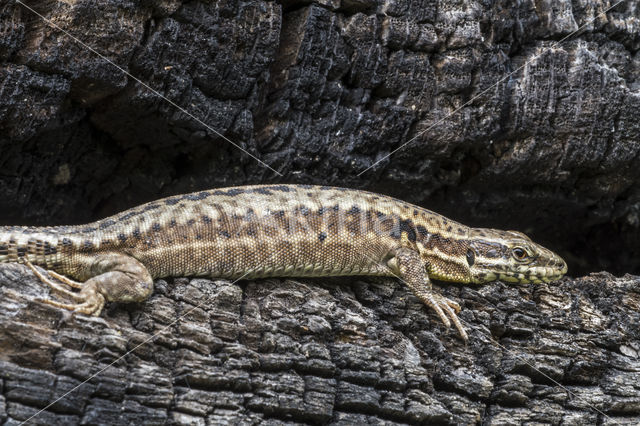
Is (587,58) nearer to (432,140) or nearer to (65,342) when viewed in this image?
(432,140)

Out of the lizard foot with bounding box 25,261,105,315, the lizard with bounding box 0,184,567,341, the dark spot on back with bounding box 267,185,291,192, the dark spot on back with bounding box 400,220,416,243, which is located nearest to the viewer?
the lizard foot with bounding box 25,261,105,315

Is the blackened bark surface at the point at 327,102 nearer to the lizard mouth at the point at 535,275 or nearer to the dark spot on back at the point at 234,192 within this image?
the dark spot on back at the point at 234,192

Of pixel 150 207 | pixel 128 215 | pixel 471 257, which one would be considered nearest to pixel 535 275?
pixel 471 257

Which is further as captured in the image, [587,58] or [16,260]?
[587,58]

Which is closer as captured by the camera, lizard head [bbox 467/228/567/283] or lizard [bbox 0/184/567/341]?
lizard [bbox 0/184/567/341]

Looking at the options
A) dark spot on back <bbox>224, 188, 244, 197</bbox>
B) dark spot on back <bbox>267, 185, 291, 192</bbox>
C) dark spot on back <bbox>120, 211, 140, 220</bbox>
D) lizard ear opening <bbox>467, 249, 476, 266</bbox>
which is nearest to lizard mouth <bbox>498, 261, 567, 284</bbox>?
lizard ear opening <bbox>467, 249, 476, 266</bbox>

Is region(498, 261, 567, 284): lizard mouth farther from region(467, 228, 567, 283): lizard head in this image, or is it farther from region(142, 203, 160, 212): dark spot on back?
region(142, 203, 160, 212): dark spot on back

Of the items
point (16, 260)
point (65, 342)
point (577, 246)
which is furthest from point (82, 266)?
point (577, 246)
